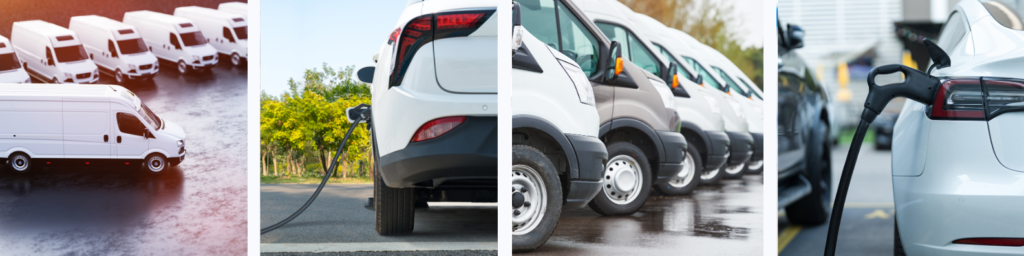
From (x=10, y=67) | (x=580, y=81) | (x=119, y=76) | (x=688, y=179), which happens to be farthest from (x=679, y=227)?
(x=10, y=67)

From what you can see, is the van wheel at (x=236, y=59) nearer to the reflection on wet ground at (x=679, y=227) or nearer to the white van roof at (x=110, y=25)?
the white van roof at (x=110, y=25)

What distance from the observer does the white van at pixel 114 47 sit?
3182 millimetres

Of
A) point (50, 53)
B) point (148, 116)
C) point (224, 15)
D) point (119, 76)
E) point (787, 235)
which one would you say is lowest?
point (787, 235)

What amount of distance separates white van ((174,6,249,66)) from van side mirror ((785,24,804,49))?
317cm

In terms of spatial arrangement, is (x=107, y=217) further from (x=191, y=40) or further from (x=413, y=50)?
(x=413, y=50)

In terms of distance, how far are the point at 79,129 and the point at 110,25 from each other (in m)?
0.57

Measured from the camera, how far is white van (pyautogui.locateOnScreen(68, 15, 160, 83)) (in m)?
3.18

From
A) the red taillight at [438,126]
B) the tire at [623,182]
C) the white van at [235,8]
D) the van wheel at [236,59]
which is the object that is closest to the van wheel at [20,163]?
the van wheel at [236,59]

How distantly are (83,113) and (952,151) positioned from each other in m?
3.88

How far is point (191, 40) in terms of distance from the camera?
3.33 metres

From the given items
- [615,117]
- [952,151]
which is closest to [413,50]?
[615,117]

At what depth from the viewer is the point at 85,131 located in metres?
3.09

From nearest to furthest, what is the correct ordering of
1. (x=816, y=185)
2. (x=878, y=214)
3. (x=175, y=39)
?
1. (x=175, y=39)
2. (x=816, y=185)
3. (x=878, y=214)

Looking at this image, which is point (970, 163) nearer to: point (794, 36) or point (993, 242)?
point (993, 242)
